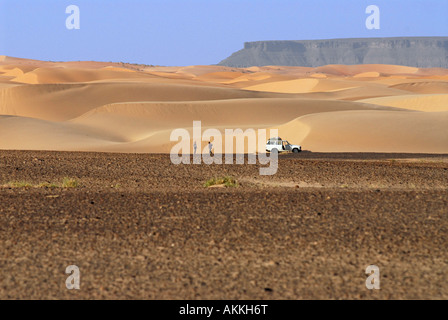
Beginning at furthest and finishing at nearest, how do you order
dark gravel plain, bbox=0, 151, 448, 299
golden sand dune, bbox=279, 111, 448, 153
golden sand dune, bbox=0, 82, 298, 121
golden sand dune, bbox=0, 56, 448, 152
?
golden sand dune, bbox=0, 82, 298, 121, golden sand dune, bbox=0, 56, 448, 152, golden sand dune, bbox=279, 111, 448, 153, dark gravel plain, bbox=0, 151, 448, 299

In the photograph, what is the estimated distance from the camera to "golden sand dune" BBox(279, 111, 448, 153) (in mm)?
39500

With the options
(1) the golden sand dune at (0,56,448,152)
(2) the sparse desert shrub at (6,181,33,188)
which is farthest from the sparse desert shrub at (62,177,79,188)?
(1) the golden sand dune at (0,56,448,152)

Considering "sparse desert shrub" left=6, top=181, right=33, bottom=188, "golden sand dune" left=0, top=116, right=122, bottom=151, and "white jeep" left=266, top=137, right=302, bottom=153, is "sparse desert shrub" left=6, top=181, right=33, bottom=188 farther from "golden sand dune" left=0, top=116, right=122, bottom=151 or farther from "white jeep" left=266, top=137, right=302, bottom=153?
"golden sand dune" left=0, top=116, right=122, bottom=151

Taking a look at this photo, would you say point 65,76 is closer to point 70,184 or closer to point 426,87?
point 426,87

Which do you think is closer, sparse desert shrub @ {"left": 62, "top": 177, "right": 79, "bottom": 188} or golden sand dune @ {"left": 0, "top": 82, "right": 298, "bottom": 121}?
sparse desert shrub @ {"left": 62, "top": 177, "right": 79, "bottom": 188}

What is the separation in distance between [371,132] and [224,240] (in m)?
33.9

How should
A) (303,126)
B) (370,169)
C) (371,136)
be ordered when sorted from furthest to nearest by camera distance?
1. (303,126)
2. (371,136)
3. (370,169)

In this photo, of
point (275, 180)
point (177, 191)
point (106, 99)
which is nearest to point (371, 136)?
point (275, 180)

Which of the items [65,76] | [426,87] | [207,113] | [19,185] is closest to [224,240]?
[19,185]

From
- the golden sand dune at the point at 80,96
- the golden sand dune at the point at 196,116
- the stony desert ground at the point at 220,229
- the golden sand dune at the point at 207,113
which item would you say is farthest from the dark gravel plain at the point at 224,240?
the golden sand dune at the point at 80,96

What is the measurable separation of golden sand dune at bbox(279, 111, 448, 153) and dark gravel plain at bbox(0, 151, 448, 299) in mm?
22024
